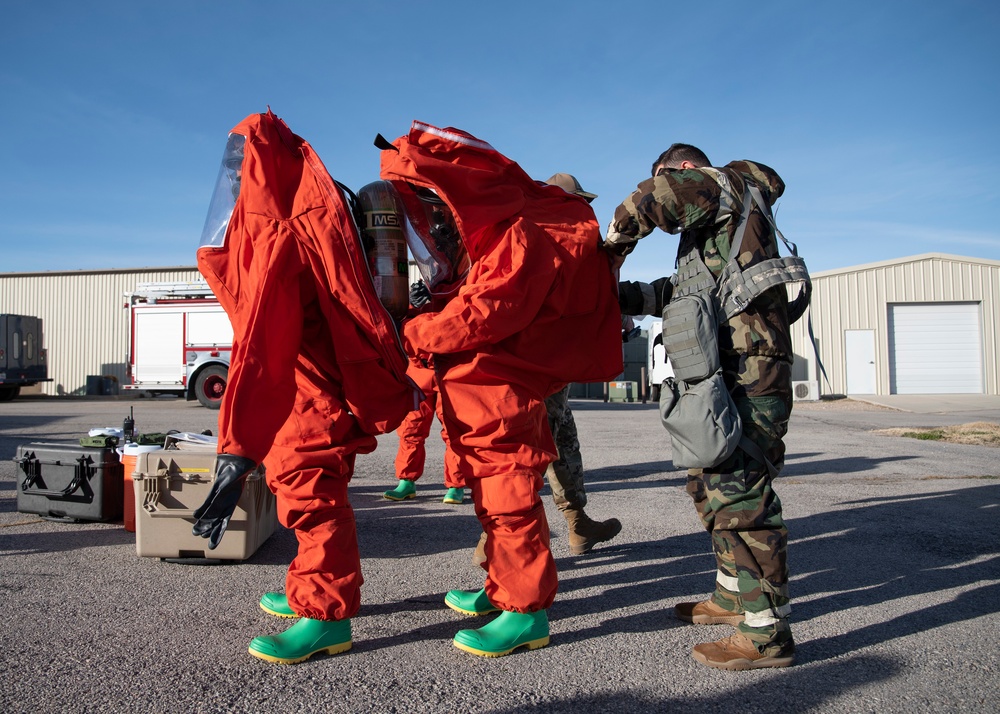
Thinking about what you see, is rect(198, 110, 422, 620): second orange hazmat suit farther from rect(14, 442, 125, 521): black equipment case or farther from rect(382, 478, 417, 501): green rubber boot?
rect(382, 478, 417, 501): green rubber boot

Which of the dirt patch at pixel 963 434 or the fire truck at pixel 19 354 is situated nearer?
the dirt patch at pixel 963 434

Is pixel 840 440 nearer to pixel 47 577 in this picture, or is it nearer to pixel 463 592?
pixel 463 592

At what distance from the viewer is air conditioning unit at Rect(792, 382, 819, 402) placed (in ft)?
73.6

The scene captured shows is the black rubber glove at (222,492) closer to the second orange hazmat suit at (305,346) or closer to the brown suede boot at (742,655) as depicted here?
the second orange hazmat suit at (305,346)

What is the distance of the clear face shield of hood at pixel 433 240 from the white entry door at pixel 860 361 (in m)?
25.6

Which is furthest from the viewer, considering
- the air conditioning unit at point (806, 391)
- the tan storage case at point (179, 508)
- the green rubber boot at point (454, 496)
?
the air conditioning unit at point (806, 391)

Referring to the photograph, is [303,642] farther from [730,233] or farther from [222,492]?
[730,233]

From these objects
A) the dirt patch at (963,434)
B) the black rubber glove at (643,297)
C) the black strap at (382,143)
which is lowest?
the dirt patch at (963,434)

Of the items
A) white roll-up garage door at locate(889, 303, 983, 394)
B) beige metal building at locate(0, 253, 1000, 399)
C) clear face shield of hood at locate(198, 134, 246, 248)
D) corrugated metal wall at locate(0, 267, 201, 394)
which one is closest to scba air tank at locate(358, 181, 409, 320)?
clear face shield of hood at locate(198, 134, 246, 248)

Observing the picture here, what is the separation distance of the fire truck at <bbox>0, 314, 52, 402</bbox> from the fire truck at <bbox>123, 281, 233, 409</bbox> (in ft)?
20.9

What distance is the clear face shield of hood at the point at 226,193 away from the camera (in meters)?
2.57

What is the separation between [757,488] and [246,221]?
79.9 inches

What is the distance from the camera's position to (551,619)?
2.80m

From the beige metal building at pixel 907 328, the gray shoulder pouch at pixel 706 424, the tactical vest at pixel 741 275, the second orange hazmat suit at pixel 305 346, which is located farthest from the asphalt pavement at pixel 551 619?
the beige metal building at pixel 907 328
